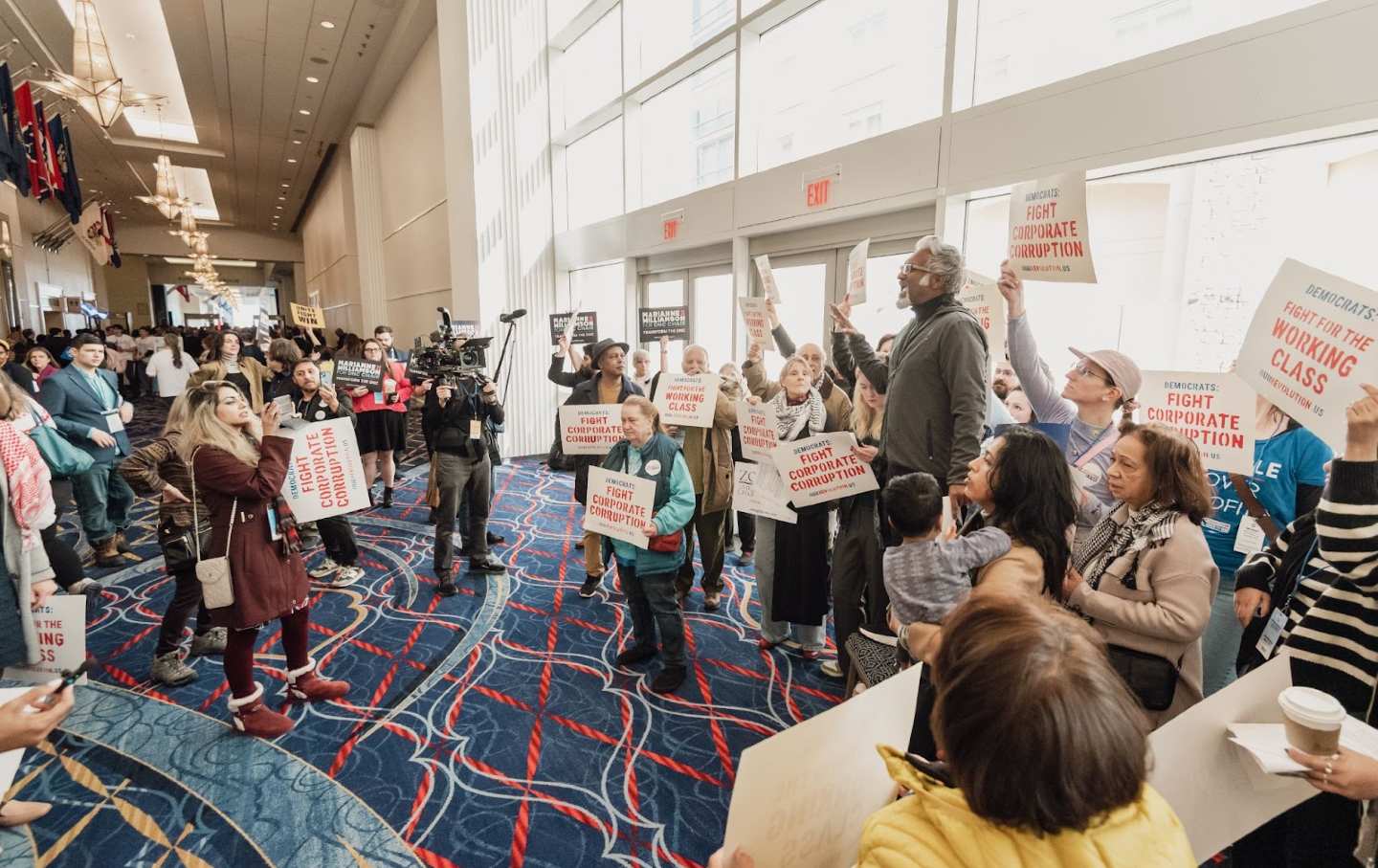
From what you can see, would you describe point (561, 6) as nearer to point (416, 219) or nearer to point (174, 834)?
point (416, 219)

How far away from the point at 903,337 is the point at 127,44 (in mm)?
15546

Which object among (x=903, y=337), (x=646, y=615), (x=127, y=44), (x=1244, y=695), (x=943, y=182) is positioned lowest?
(x=646, y=615)

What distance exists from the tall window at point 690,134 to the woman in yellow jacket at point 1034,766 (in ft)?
19.8

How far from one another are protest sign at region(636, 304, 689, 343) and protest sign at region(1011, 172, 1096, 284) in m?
3.11

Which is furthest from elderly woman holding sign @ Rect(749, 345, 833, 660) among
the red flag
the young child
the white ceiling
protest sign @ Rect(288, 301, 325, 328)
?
the white ceiling

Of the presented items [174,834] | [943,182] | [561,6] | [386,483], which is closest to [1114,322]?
[943,182]

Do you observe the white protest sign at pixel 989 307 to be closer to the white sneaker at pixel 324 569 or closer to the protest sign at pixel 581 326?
the protest sign at pixel 581 326

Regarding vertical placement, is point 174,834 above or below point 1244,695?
below

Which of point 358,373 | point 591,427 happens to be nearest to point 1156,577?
point 591,427

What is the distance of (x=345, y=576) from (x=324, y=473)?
5.85 ft

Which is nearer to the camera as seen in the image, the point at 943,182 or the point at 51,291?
the point at 943,182

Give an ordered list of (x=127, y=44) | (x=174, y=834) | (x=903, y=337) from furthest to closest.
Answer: (x=127, y=44) < (x=903, y=337) < (x=174, y=834)

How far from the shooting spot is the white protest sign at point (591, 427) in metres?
4.14

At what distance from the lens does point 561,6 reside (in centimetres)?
825
